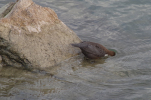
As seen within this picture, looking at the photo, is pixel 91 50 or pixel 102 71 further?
pixel 91 50

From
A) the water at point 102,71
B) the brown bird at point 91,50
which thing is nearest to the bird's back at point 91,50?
the brown bird at point 91,50

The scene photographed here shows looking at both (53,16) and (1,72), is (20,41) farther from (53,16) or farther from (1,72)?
(53,16)

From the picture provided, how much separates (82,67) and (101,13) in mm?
4232

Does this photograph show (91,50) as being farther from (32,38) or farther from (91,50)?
(32,38)

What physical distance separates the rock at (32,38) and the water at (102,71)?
0.26m

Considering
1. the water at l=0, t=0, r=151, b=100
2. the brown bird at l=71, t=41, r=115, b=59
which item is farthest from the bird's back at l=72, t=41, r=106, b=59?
the water at l=0, t=0, r=151, b=100

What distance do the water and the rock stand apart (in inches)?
10.1

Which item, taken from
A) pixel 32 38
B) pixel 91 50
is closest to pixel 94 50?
Result: pixel 91 50

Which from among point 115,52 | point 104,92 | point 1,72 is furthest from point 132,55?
point 1,72

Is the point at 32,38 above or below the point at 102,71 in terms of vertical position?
above

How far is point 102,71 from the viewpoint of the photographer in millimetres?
4535

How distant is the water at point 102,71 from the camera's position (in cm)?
352

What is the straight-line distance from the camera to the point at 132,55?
5.51 meters

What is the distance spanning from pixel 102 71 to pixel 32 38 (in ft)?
5.92
